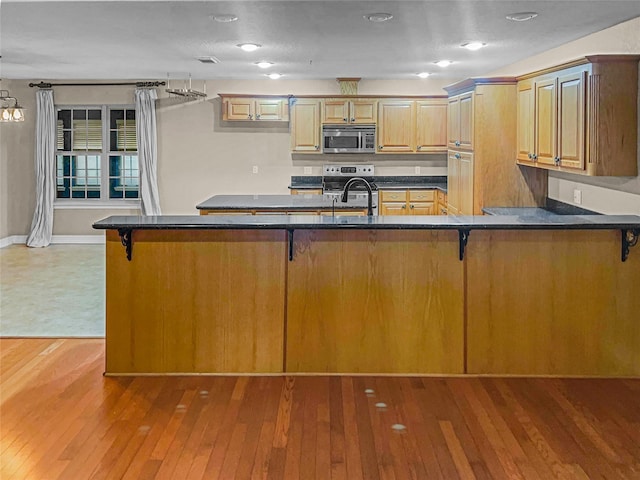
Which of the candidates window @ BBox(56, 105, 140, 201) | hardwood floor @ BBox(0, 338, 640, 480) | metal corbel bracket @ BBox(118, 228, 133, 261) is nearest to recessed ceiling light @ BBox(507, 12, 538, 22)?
hardwood floor @ BBox(0, 338, 640, 480)

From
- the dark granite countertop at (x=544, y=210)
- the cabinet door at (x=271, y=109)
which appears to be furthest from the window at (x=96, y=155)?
the dark granite countertop at (x=544, y=210)

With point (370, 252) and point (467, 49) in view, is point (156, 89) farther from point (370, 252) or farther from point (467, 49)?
point (370, 252)

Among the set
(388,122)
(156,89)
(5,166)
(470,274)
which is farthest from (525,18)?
(5,166)

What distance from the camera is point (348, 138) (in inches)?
357

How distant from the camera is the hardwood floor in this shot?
2875 millimetres

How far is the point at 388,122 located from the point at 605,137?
4746mm

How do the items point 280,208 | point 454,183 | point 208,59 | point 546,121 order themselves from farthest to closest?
point 454,183
point 280,208
point 208,59
point 546,121

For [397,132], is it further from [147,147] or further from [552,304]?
[552,304]

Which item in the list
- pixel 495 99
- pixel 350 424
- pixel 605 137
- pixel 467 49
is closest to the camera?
pixel 350 424

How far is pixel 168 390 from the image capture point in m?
3.83

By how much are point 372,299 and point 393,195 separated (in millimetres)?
5091

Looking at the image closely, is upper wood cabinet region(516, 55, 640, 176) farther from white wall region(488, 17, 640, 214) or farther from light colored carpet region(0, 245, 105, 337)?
light colored carpet region(0, 245, 105, 337)

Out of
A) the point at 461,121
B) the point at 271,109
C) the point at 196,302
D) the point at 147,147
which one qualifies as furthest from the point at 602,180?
the point at 147,147

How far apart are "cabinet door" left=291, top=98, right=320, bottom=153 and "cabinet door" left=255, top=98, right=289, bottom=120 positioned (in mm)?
138
